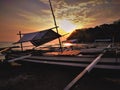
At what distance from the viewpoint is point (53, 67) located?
8.44m

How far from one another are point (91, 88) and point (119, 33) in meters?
45.6

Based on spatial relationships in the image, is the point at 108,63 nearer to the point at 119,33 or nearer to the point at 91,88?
the point at 91,88

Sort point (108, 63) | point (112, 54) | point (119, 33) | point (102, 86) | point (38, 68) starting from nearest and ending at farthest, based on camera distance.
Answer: point (102, 86) < point (108, 63) < point (112, 54) < point (38, 68) < point (119, 33)

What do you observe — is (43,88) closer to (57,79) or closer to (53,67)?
(57,79)

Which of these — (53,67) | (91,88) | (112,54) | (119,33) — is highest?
(119,33)

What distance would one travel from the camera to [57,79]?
24.9 ft

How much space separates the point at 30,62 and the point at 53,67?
2900mm

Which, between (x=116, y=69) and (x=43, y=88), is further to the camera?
(x=43, y=88)

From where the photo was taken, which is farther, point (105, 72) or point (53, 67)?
point (53, 67)

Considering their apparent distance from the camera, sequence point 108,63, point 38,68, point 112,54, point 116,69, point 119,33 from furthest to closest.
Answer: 1. point 119,33
2. point 38,68
3. point 112,54
4. point 108,63
5. point 116,69

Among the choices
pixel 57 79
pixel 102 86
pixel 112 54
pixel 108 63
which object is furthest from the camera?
pixel 112 54

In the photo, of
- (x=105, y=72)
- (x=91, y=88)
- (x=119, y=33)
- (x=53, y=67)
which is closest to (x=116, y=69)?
(x=105, y=72)

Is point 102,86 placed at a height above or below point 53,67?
below

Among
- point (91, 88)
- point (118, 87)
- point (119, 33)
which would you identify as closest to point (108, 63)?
point (118, 87)
